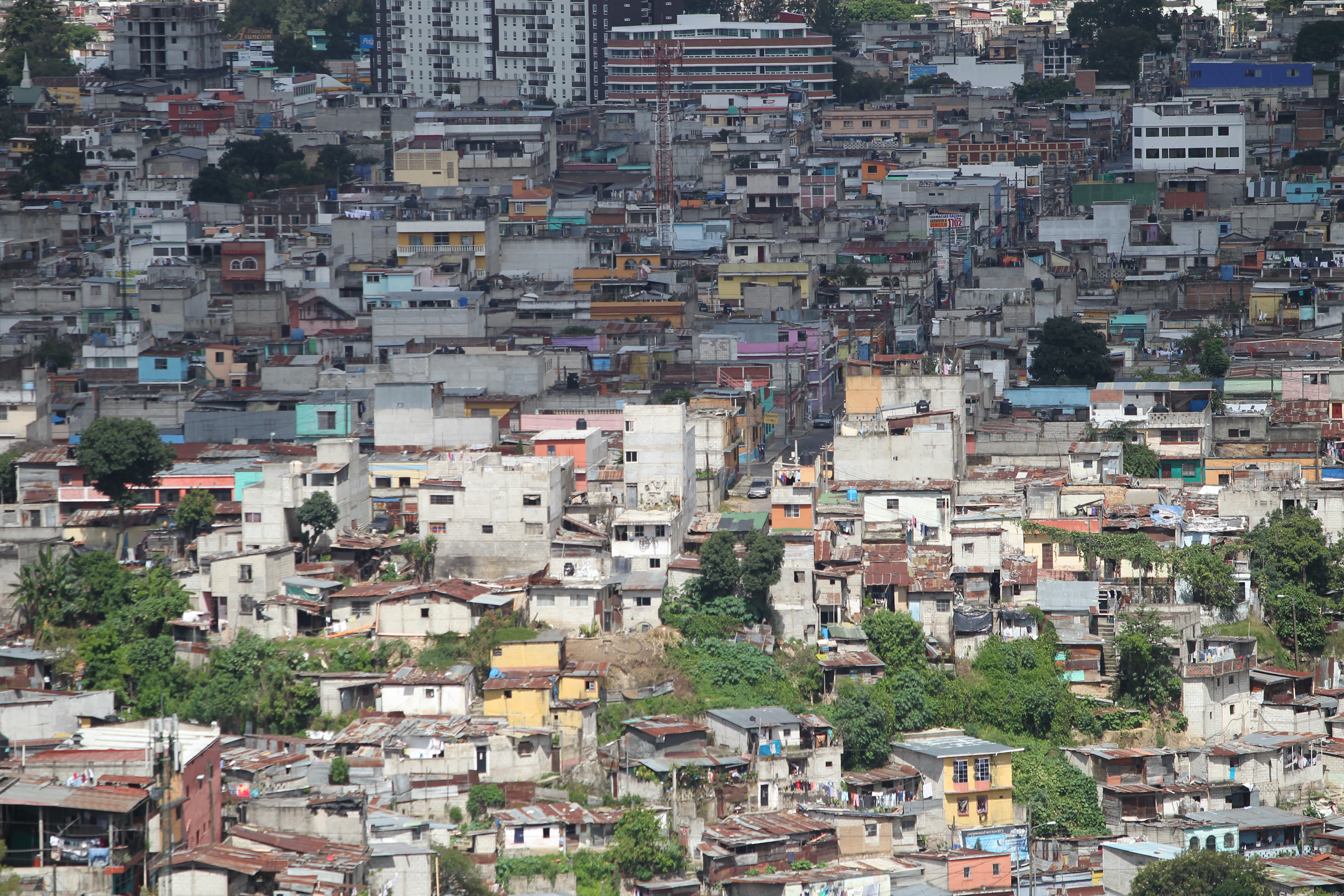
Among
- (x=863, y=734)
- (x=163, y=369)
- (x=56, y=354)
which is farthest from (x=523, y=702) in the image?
(x=56, y=354)

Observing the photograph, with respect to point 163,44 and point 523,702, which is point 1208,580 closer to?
point 523,702

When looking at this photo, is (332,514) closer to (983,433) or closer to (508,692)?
(508,692)

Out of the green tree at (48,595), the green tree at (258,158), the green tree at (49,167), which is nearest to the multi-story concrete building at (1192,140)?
the green tree at (258,158)

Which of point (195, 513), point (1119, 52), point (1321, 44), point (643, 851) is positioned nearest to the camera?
point (643, 851)

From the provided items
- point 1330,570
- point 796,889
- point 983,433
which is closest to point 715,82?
point 983,433

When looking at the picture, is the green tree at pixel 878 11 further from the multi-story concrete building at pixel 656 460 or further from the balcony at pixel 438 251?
the multi-story concrete building at pixel 656 460
